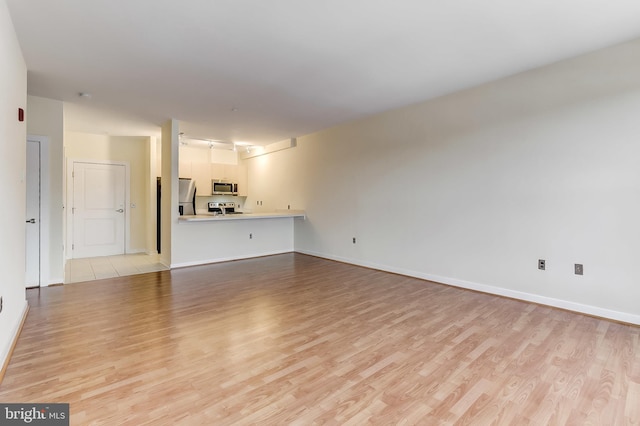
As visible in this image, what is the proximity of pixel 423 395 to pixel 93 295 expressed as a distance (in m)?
3.77

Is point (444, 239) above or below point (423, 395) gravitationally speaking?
above

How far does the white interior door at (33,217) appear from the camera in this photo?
3.84 m

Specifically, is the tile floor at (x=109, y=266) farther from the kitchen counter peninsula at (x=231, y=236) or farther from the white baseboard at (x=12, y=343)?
the white baseboard at (x=12, y=343)

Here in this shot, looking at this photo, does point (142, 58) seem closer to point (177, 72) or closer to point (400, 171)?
point (177, 72)

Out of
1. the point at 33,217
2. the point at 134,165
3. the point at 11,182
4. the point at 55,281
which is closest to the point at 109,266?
the point at 55,281

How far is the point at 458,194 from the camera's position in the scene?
13.1 ft

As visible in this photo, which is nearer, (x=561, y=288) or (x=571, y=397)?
(x=571, y=397)

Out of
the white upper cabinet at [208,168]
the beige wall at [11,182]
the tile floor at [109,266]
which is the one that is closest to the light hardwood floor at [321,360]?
the beige wall at [11,182]

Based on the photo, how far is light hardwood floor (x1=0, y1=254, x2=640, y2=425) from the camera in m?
1.63

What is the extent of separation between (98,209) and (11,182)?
431 centimetres

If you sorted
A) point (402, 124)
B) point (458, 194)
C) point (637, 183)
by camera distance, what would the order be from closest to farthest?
1. point (637, 183)
2. point (458, 194)
3. point (402, 124)

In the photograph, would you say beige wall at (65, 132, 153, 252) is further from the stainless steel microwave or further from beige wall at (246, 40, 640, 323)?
beige wall at (246, 40, 640, 323)

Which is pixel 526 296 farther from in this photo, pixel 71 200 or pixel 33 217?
pixel 71 200

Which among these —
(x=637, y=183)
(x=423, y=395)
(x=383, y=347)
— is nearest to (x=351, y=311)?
(x=383, y=347)
